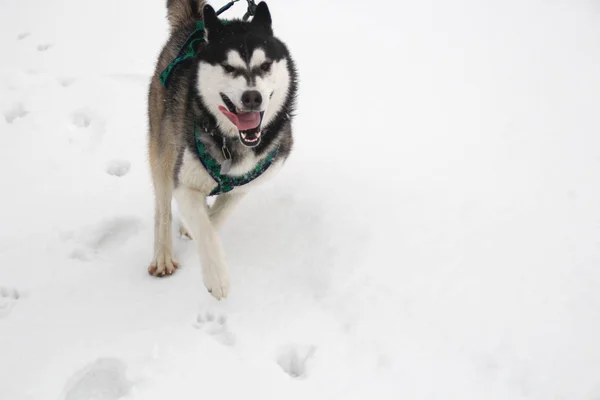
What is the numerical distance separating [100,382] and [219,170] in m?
1.07

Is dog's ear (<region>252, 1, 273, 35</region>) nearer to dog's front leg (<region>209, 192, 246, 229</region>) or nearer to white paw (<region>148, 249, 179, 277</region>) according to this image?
dog's front leg (<region>209, 192, 246, 229</region>)

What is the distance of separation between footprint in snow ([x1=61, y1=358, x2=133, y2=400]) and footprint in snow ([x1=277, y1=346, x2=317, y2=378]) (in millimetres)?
672

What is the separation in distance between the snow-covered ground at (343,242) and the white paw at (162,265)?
2.6 inches

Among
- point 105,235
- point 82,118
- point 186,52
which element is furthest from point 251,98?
point 82,118

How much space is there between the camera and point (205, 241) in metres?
2.06

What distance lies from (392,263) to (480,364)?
27.0 inches

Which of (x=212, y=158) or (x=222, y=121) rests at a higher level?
(x=222, y=121)

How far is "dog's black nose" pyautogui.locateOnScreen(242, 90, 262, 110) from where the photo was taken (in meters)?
1.85

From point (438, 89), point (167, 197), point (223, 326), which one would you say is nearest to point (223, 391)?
point (223, 326)

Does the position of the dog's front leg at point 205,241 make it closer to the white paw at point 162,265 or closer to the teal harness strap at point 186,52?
the white paw at point 162,265

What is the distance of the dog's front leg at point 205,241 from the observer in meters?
2.03

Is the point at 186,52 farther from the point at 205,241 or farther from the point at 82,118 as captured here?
the point at 82,118

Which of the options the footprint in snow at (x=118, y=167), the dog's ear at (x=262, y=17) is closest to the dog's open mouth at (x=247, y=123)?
the dog's ear at (x=262, y=17)

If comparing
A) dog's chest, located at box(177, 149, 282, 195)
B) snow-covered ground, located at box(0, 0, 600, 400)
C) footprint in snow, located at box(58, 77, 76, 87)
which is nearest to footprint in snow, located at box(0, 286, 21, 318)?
snow-covered ground, located at box(0, 0, 600, 400)
